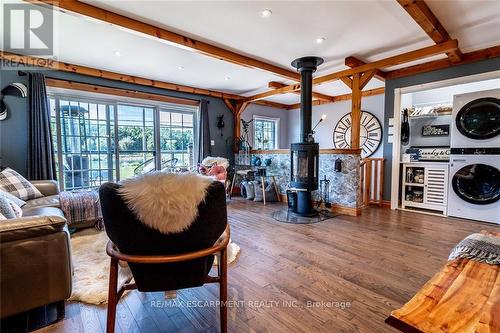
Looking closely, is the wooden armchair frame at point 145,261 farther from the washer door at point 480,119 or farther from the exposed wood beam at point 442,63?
the exposed wood beam at point 442,63

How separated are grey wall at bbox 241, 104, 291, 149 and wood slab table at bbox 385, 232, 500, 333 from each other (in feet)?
19.4

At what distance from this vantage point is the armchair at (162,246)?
1.15 metres

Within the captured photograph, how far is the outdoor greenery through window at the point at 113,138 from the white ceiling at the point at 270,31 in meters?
0.83

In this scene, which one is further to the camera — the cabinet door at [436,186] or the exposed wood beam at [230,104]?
the exposed wood beam at [230,104]

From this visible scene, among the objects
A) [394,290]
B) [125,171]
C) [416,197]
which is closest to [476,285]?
[394,290]

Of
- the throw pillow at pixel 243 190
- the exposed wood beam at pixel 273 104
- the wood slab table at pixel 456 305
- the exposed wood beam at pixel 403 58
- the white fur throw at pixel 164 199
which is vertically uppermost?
the exposed wood beam at pixel 273 104

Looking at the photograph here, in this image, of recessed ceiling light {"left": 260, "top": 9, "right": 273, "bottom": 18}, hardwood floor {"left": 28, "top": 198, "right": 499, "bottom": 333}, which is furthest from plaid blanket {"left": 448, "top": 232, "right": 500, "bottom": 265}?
recessed ceiling light {"left": 260, "top": 9, "right": 273, "bottom": 18}

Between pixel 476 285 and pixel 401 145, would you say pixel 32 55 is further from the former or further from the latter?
pixel 401 145

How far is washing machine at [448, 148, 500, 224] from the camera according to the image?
3.27 meters

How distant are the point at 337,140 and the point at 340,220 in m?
3.24

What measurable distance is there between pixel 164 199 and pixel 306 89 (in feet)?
10.3

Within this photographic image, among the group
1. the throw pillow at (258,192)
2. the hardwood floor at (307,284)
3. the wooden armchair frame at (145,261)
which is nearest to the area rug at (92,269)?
the hardwood floor at (307,284)

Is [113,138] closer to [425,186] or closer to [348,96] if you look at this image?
[348,96]

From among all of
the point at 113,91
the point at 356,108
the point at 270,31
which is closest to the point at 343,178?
the point at 356,108
